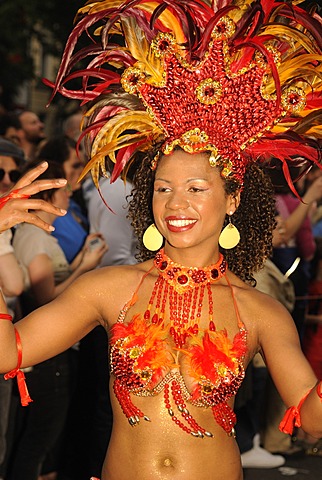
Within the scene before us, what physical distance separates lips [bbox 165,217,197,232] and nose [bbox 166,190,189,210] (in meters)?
0.05

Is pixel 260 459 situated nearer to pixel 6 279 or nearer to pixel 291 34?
pixel 6 279

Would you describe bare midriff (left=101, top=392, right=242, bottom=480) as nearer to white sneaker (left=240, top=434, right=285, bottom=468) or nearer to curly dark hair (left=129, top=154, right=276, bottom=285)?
curly dark hair (left=129, top=154, right=276, bottom=285)

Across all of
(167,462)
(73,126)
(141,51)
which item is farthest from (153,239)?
(73,126)

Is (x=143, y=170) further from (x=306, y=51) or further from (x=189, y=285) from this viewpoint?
(x=306, y=51)

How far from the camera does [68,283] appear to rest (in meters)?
5.88

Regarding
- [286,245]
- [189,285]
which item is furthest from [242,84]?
[286,245]

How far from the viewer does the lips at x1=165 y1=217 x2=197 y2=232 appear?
11.8ft

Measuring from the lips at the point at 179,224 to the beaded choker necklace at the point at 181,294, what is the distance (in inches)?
8.6

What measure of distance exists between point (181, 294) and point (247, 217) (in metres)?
0.49

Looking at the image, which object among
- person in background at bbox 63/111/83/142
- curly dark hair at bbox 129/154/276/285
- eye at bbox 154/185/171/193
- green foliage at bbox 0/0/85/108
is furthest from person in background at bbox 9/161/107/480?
green foliage at bbox 0/0/85/108

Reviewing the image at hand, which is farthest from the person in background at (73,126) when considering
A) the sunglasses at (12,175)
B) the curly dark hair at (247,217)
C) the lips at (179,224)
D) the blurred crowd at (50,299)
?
the lips at (179,224)

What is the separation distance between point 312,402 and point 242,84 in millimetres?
1231

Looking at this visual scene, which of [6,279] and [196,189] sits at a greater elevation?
[196,189]

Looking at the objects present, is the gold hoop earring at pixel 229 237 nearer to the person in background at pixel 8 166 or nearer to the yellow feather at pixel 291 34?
the yellow feather at pixel 291 34
